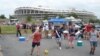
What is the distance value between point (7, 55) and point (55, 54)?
2556 millimetres

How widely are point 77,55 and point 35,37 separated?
2.53m

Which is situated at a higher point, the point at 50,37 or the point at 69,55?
the point at 69,55

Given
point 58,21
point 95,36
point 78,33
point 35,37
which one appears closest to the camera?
point 35,37

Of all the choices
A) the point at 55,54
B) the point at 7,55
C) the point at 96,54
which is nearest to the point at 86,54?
the point at 96,54

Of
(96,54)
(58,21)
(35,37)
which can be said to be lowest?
(58,21)

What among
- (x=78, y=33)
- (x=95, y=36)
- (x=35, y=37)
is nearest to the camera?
(x=35, y=37)

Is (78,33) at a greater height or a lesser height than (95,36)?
lesser

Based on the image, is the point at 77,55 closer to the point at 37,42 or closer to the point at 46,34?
the point at 37,42

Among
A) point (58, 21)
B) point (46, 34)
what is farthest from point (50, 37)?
point (58, 21)

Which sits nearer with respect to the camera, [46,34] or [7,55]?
[7,55]

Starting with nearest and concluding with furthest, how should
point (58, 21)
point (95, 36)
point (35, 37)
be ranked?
point (35, 37) < point (95, 36) < point (58, 21)

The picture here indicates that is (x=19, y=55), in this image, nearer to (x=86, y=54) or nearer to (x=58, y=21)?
(x=86, y=54)

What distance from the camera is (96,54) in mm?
17875

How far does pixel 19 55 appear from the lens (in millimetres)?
16906
